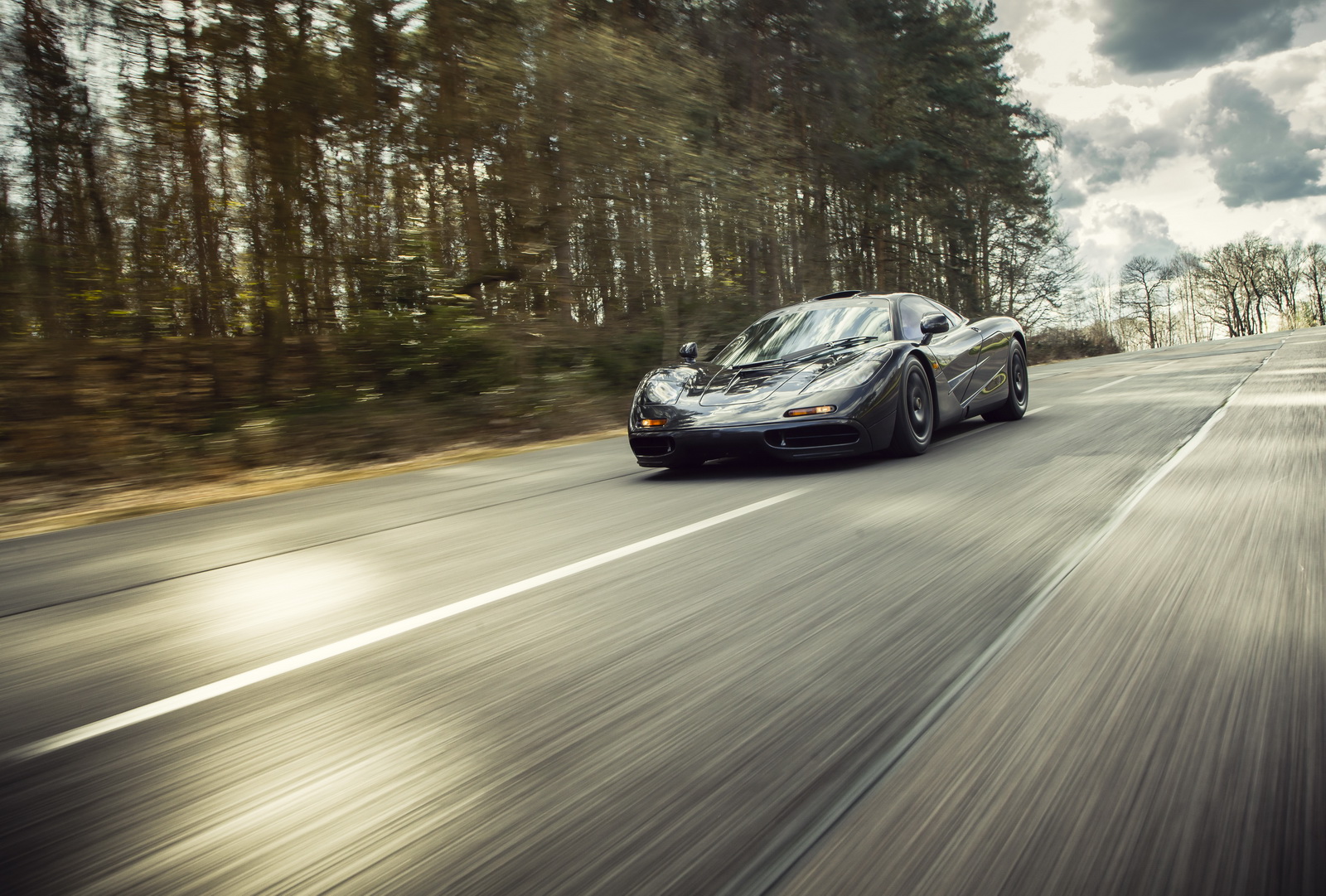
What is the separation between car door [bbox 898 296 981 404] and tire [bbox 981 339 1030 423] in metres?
0.87

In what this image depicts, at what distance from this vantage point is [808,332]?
6.84 m

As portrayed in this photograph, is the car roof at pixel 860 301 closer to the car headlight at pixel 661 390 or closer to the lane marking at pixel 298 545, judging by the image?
the car headlight at pixel 661 390

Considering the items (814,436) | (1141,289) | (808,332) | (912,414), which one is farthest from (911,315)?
(1141,289)

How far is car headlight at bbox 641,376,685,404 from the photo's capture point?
618 centimetres

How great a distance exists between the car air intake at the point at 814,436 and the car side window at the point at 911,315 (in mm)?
1245

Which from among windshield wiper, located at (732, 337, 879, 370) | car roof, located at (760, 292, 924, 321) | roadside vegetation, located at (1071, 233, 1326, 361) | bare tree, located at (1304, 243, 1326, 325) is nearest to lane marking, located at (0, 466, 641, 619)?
windshield wiper, located at (732, 337, 879, 370)

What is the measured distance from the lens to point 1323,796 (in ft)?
5.21

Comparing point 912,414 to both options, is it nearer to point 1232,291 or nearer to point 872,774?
point 872,774

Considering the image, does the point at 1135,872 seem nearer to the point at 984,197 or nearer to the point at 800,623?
the point at 800,623

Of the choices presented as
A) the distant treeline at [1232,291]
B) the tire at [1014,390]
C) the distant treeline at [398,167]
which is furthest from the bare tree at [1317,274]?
the tire at [1014,390]

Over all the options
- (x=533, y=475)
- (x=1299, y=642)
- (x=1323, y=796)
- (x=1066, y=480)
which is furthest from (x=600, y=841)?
(x=533, y=475)

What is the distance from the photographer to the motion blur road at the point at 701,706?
152 cm

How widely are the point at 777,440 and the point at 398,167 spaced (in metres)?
9.80

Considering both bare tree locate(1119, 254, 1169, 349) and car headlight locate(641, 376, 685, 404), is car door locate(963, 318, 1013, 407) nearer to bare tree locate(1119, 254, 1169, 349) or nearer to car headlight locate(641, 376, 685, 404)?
car headlight locate(641, 376, 685, 404)
